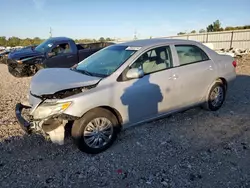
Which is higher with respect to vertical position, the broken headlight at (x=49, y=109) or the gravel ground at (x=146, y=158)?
the broken headlight at (x=49, y=109)

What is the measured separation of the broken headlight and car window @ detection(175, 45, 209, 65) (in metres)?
2.44

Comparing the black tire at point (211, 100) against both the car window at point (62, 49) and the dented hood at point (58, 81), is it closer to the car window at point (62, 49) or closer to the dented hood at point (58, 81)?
the dented hood at point (58, 81)

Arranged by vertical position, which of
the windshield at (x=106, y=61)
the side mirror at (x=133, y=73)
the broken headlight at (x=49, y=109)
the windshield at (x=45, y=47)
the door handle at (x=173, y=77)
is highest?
the windshield at (x=45, y=47)

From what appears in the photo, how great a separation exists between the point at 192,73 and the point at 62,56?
6657mm

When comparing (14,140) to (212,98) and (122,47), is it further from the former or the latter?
(212,98)

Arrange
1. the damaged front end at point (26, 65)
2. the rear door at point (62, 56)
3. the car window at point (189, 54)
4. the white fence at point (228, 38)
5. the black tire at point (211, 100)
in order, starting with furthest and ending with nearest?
1. the white fence at point (228, 38)
2. the rear door at point (62, 56)
3. the damaged front end at point (26, 65)
4. the black tire at point (211, 100)
5. the car window at point (189, 54)

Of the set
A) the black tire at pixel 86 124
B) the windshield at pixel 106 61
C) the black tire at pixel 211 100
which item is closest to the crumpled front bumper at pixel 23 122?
the black tire at pixel 86 124

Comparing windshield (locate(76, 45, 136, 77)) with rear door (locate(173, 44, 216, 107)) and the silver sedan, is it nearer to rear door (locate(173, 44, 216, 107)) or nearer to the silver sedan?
the silver sedan

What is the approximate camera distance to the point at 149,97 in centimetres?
393

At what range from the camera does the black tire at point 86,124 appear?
131 inches

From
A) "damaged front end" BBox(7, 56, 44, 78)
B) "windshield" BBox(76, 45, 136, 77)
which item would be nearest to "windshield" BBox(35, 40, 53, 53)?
"damaged front end" BBox(7, 56, 44, 78)

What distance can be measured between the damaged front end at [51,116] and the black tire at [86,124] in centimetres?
13

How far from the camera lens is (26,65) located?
9461mm

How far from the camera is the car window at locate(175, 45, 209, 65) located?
450 cm
